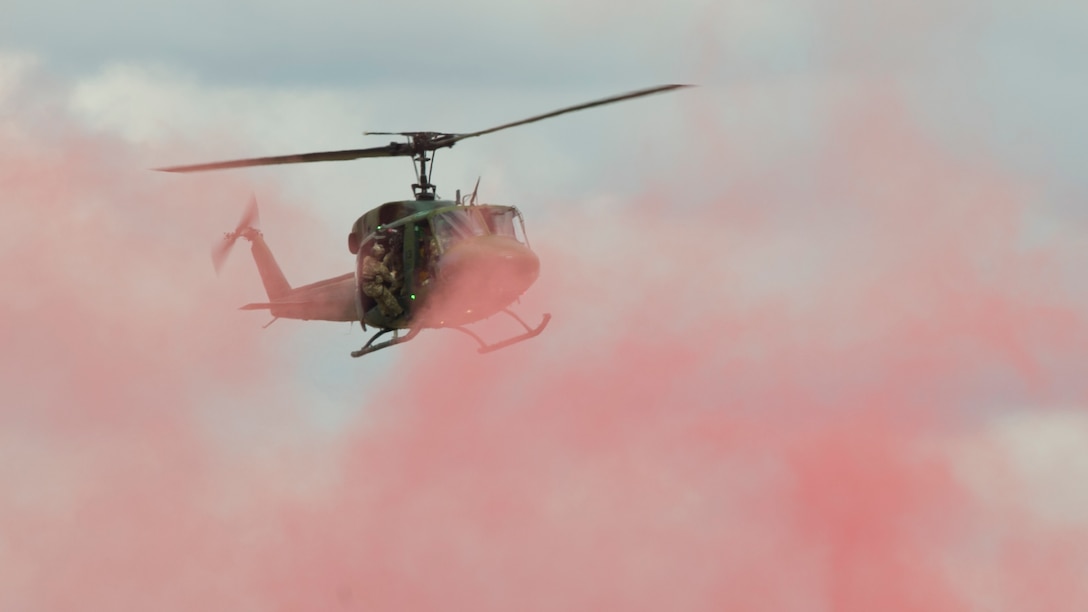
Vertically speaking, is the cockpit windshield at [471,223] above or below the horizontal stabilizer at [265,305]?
above

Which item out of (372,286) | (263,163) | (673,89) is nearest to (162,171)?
(263,163)

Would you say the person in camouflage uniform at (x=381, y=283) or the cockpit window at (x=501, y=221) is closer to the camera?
the cockpit window at (x=501, y=221)

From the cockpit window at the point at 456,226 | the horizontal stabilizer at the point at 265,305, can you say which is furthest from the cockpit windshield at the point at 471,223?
the horizontal stabilizer at the point at 265,305

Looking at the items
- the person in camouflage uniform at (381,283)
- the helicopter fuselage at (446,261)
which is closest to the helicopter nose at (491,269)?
the helicopter fuselage at (446,261)

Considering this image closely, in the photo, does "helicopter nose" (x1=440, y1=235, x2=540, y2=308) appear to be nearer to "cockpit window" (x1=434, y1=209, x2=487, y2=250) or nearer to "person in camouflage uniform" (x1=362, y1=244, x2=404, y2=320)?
"cockpit window" (x1=434, y1=209, x2=487, y2=250)

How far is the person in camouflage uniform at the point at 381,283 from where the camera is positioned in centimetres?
4000

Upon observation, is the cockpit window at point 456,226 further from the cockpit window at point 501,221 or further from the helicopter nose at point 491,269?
the helicopter nose at point 491,269

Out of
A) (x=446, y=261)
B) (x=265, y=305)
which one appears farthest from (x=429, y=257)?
(x=265, y=305)

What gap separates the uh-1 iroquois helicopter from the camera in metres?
38.6

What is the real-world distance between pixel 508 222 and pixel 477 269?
1809 mm

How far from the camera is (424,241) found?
39719 millimetres

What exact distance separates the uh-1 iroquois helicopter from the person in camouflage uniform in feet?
0.07

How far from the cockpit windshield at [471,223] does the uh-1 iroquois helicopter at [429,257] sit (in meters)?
0.02

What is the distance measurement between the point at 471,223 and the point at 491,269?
1.63m
